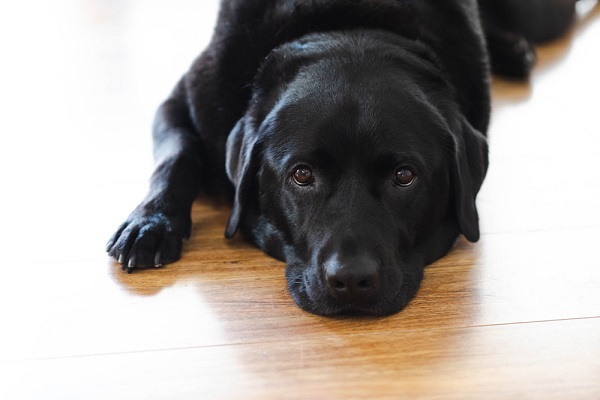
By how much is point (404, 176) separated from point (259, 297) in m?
0.42

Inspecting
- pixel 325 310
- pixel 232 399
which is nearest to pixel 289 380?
pixel 232 399

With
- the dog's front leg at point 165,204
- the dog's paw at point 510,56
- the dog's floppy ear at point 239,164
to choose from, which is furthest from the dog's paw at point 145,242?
the dog's paw at point 510,56

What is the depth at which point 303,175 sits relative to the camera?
73.5 inches

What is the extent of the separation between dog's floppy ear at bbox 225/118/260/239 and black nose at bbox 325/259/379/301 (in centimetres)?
39

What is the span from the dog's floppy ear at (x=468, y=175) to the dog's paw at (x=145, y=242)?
0.69 meters

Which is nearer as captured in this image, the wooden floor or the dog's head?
the wooden floor

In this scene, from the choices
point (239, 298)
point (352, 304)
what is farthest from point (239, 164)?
point (352, 304)

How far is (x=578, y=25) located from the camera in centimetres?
398

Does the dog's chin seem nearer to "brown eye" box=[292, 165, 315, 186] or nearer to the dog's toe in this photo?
"brown eye" box=[292, 165, 315, 186]

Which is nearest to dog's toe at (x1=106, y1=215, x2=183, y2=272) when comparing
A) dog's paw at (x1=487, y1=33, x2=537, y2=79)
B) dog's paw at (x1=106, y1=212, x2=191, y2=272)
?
dog's paw at (x1=106, y1=212, x2=191, y2=272)

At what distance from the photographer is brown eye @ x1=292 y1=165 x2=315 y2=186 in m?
1.86

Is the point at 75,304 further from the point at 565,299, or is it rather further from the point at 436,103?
the point at 565,299

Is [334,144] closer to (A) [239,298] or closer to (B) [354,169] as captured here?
(B) [354,169]

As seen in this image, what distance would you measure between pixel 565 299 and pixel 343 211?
1.73 feet
